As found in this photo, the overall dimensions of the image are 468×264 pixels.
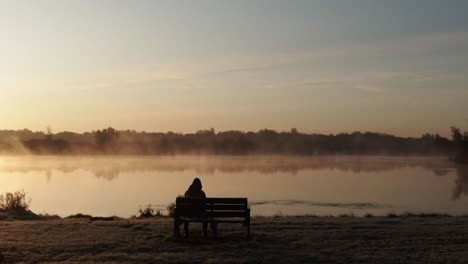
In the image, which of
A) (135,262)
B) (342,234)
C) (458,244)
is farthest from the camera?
(342,234)

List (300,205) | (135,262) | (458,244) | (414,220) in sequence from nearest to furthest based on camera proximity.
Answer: (135,262), (458,244), (414,220), (300,205)

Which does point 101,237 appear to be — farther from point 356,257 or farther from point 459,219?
point 459,219

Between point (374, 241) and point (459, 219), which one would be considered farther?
point (459, 219)

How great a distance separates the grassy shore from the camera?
11789 millimetres

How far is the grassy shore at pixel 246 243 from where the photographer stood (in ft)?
38.7

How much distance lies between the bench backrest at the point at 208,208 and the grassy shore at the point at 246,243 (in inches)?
22.8

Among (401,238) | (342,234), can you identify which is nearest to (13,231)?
(342,234)

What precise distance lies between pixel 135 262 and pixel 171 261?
2.29ft

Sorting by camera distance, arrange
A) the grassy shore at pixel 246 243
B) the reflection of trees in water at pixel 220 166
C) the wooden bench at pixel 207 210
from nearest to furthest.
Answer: the grassy shore at pixel 246 243 < the wooden bench at pixel 207 210 < the reflection of trees in water at pixel 220 166

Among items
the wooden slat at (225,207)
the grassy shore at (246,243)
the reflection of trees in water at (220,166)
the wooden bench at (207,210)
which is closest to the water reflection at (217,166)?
the reflection of trees in water at (220,166)

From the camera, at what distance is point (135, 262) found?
11383 mm

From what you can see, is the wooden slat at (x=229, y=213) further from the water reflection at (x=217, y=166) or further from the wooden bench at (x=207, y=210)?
the water reflection at (x=217, y=166)

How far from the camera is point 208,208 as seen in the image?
14438 mm

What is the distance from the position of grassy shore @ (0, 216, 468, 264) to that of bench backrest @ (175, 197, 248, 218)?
0.58 metres
